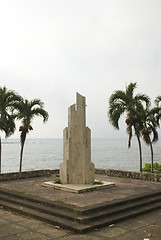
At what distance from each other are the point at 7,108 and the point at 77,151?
7.02m

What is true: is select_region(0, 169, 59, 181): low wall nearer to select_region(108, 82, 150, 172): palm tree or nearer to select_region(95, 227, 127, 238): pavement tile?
select_region(108, 82, 150, 172): palm tree

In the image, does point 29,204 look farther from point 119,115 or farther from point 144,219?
point 119,115

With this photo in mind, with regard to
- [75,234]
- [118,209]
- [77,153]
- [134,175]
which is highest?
[77,153]

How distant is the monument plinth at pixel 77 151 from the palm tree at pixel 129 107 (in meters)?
5.11

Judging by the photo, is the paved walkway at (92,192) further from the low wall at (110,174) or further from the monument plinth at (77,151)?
the monument plinth at (77,151)

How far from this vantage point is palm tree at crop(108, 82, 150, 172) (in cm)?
1831

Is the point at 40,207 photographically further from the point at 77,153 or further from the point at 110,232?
the point at 77,153

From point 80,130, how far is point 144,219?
585cm

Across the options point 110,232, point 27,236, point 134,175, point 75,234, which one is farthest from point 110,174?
point 27,236

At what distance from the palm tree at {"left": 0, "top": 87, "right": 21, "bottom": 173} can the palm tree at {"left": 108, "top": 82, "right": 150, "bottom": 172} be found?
6.75 m

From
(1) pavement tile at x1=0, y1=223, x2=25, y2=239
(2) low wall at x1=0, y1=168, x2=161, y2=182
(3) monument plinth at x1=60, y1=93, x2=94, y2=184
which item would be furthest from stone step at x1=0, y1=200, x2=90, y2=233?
(2) low wall at x1=0, y1=168, x2=161, y2=182

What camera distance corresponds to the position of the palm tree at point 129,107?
1831 centimetres

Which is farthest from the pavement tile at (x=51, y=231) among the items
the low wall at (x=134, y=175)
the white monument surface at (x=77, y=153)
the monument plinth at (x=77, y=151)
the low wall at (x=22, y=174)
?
the low wall at (x=134, y=175)

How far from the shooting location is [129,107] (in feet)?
61.1
